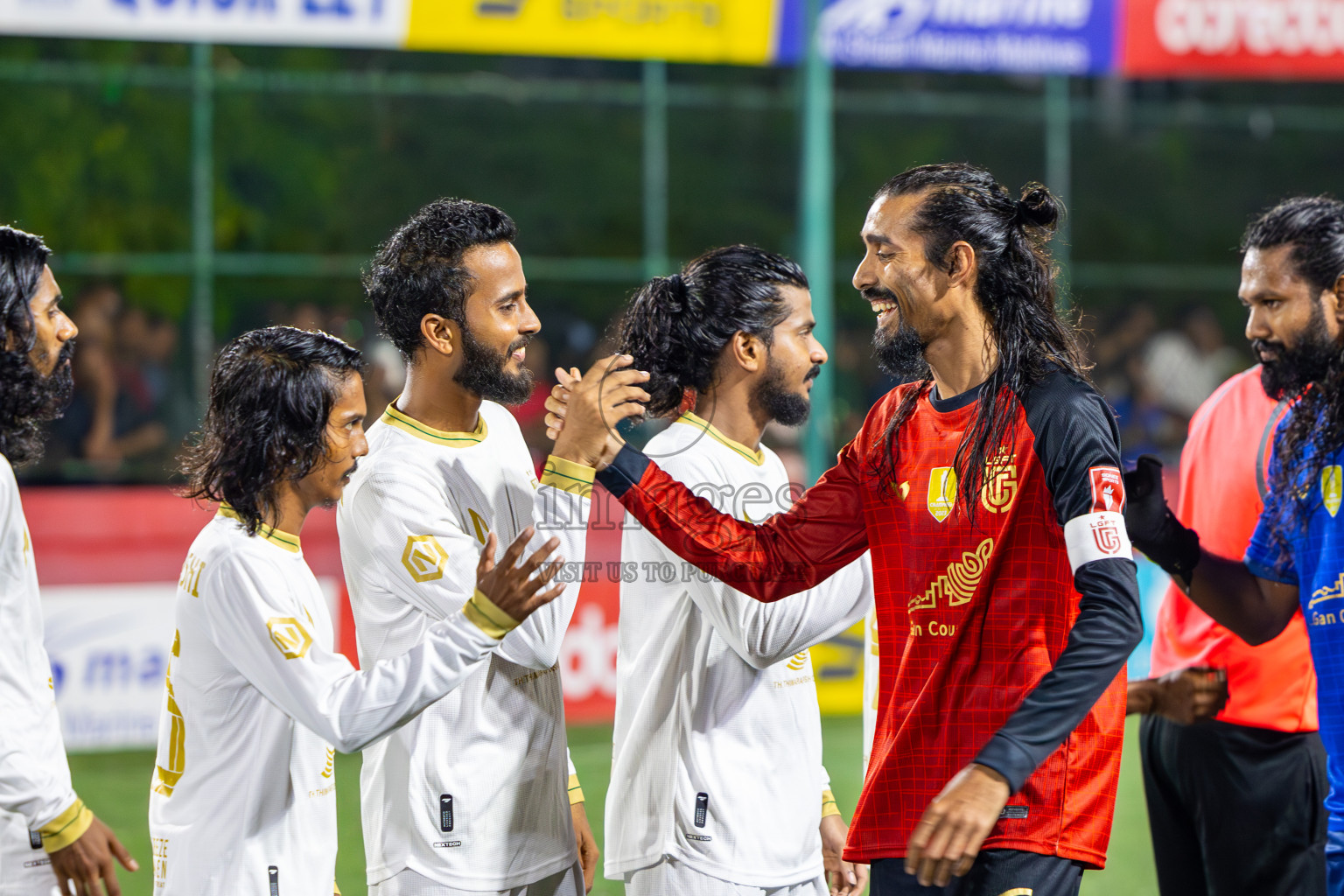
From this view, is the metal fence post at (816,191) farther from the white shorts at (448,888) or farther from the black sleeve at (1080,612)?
the black sleeve at (1080,612)

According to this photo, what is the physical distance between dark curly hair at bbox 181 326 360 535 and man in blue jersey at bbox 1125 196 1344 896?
1758 mm

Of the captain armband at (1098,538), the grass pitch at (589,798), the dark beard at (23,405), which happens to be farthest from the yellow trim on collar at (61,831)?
the grass pitch at (589,798)

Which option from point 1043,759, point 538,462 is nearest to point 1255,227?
point 1043,759

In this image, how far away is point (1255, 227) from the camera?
375 centimetres

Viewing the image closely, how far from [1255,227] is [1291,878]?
5.67ft

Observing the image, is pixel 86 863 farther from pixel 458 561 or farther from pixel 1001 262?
pixel 1001 262

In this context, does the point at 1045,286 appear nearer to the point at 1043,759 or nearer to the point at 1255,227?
the point at 1043,759

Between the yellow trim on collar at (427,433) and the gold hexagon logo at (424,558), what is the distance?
0.27 m

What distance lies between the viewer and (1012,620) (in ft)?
8.48

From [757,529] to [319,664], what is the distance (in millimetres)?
940

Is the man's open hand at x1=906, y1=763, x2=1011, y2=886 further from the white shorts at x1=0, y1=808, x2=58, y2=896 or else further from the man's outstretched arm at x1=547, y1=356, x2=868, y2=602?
the white shorts at x1=0, y1=808, x2=58, y2=896

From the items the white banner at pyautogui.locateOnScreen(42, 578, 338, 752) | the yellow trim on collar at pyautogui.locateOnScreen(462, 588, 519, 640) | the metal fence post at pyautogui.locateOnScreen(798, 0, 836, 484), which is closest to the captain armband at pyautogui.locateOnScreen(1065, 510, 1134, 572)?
the yellow trim on collar at pyautogui.locateOnScreen(462, 588, 519, 640)

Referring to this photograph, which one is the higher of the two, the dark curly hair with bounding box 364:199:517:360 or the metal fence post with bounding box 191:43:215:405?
the metal fence post with bounding box 191:43:215:405

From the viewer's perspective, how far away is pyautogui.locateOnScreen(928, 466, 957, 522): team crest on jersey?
105 inches
